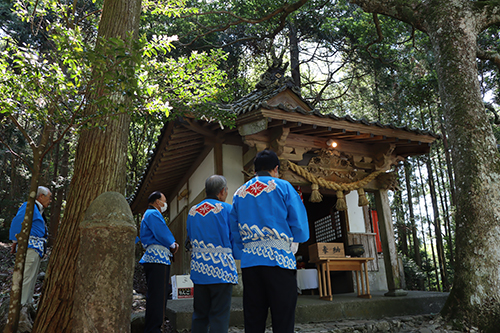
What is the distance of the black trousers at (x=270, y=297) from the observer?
104 inches

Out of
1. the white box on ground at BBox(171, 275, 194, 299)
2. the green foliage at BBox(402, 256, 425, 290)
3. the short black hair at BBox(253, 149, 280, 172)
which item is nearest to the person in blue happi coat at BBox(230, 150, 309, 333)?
the short black hair at BBox(253, 149, 280, 172)

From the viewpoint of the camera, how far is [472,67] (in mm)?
5645

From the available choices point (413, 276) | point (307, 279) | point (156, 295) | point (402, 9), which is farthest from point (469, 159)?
point (413, 276)

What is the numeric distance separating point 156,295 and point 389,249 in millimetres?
4744

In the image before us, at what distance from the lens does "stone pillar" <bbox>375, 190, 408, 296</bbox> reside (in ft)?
21.5

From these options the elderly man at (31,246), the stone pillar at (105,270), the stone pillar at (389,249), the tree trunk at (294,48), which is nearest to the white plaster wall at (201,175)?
the elderly man at (31,246)

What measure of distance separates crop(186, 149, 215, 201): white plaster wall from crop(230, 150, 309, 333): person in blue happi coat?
14.3ft

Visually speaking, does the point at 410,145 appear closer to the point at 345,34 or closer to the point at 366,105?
the point at 345,34

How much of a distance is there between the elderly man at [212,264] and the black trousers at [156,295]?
64 cm

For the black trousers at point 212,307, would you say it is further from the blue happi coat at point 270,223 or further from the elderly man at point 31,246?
the elderly man at point 31,246

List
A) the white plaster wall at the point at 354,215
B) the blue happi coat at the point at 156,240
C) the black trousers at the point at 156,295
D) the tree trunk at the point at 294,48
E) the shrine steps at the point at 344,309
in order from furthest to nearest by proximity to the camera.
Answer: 1. the tree trunk at the point at 294,48
2. the white plaster wall at the point at 354,215
3. the shrine steps at the point at 344,309
4. the blue happi coat at the point at 156,240
5. the black trousers at the point at 156,295

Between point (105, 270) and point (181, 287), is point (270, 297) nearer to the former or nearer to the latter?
point (105, 270)

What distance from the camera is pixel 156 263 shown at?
416 cm

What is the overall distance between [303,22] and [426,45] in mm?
5067
